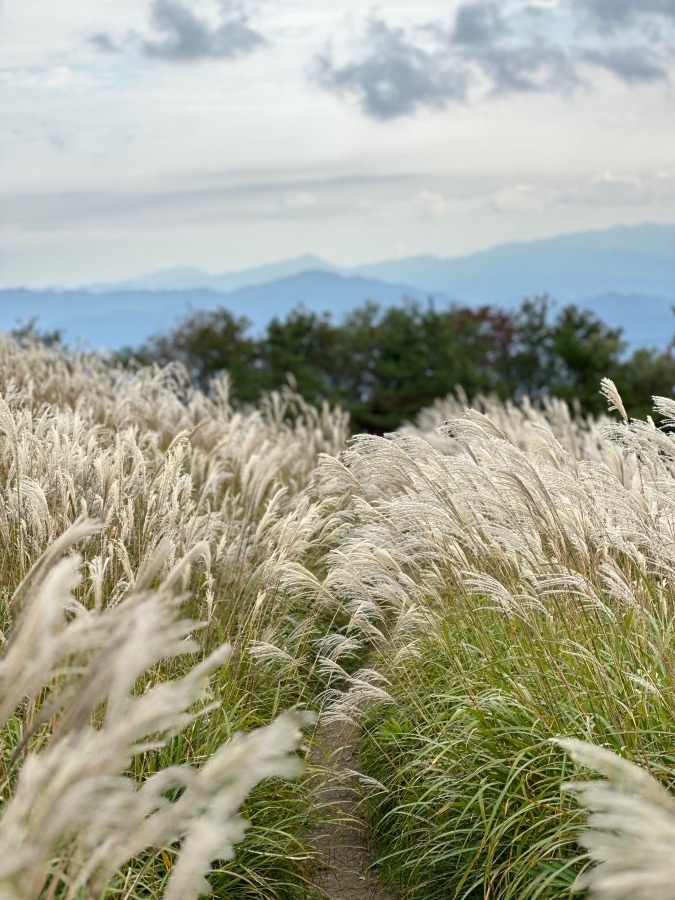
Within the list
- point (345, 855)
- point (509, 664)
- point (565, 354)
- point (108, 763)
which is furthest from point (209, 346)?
point (108, 763)

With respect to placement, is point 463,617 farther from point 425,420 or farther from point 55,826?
point 425,420

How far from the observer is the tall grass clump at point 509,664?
3.40 metres

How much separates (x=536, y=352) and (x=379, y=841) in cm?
4934

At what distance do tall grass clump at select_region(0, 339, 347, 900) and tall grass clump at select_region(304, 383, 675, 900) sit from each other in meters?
0.47

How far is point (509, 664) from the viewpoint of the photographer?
4.22 metres

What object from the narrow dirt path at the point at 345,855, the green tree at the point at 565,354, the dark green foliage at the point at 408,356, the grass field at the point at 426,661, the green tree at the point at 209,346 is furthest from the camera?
the green tree at the point at 209,346

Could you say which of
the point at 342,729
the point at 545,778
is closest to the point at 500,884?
the point at 545,778

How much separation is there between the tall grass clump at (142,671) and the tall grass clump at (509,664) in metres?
0.47

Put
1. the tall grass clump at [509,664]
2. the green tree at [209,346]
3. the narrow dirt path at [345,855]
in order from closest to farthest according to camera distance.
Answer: the tall grass clump at [509,664], the narrow dirt path at [345,855], the green tree at [209,346]

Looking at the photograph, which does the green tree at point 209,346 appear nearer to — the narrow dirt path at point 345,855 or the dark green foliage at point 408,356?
the dark green foliage at point 408,356

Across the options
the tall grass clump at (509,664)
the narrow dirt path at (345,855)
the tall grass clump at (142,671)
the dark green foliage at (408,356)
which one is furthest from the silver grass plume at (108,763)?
the dark green foliage at (408,356)

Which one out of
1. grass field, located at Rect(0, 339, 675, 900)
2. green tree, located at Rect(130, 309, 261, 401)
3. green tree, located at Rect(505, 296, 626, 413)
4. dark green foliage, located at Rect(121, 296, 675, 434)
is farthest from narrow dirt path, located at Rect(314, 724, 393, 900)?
green tree, located at Rect(130, 309, 261, 401)

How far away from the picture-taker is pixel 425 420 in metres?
16.7

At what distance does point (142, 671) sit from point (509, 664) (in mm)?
1599
